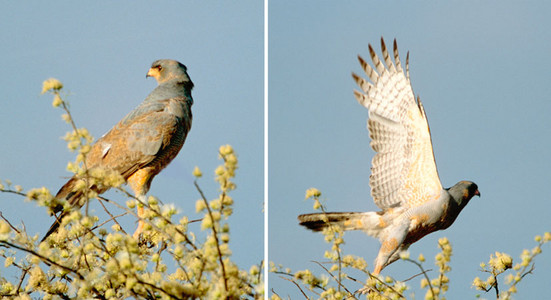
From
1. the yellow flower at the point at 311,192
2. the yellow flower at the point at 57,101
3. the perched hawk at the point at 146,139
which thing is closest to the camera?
the yellow flower at the point at 57,101

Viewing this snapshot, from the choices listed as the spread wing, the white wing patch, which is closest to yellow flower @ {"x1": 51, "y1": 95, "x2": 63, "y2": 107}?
the white wing patch

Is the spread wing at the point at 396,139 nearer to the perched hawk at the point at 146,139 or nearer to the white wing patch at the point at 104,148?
the perched hawk at the point at 146,139

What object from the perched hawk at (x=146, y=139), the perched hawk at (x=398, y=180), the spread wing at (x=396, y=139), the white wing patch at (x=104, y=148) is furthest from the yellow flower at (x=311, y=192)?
the spread wing at (x=396, y=139)

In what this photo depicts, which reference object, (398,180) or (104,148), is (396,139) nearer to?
(398,180)

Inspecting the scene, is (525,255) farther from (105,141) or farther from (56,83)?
(105,141)

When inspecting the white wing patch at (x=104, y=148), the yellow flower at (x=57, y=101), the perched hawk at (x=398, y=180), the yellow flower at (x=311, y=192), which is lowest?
the yellow flower at (x=57, y=101)

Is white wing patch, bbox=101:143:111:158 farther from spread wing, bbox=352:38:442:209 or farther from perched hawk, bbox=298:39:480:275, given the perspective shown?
spread wing, bbox=352:38:442:209
